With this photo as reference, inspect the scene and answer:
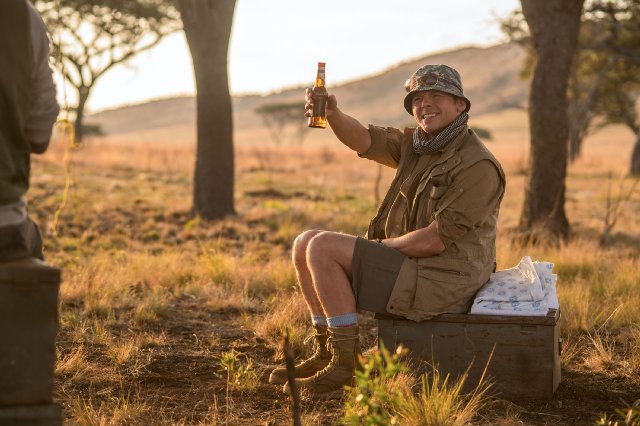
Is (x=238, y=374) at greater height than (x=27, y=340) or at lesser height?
lesser

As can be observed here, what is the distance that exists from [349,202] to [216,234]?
4513mm

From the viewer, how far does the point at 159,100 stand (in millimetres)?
124125

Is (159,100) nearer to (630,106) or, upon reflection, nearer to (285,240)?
(630,106)

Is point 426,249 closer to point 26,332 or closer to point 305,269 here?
point 305,269

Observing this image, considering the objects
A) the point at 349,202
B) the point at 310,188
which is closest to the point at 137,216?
the point at 349,202

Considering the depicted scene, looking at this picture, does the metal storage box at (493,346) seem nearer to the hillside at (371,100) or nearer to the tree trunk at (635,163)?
the tree trunk at (635,163)

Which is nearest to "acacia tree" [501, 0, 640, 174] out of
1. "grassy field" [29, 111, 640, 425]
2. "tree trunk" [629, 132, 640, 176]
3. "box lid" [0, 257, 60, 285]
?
"tree trunk" [629, 132, 640, 176]

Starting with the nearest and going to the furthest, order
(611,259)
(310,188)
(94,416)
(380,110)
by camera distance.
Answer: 1. (94,416)
2. (611,259)
3. (310,188)
4. (380,110)

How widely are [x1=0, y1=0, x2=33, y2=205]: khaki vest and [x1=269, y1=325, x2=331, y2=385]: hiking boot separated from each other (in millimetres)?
2064

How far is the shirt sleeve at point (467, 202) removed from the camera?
15.0 feet

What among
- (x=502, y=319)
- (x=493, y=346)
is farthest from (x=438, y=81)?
(x=493, y=346)

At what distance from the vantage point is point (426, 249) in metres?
4.69

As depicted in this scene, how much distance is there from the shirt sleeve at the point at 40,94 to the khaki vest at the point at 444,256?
1986 mm

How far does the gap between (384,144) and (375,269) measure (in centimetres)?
78
